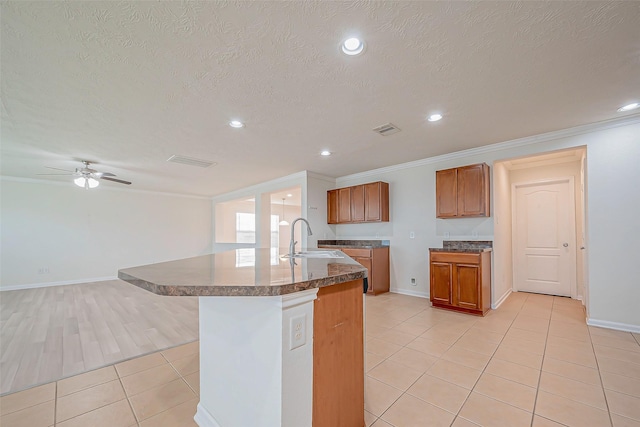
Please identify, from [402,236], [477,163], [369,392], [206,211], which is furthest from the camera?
[206,211]

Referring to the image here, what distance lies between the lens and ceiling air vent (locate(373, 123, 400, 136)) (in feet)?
10.1

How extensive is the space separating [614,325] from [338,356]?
370cm

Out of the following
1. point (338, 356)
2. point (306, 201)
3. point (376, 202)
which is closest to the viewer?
point (338, 356)

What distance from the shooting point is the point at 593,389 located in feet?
5.94

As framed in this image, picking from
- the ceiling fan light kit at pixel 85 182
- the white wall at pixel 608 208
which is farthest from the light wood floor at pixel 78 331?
the white wall at pixel 608 208

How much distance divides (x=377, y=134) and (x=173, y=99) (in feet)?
7.63

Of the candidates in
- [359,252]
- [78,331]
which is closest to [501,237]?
[359,252]

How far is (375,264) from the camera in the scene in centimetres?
454

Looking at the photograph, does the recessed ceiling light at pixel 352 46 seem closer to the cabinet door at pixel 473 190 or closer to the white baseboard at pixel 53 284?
the cabinet door at pixel 473 190

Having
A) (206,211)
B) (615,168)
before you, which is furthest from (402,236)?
(206,211)

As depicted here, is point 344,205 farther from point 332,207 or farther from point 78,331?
point 78,331

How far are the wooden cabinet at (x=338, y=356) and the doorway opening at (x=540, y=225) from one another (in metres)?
3.56

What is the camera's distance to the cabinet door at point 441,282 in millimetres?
3682

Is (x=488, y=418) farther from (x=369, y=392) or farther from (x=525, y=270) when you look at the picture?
(x=525, y=270)
